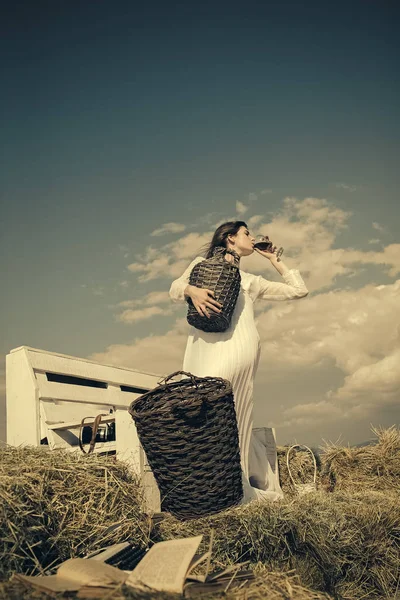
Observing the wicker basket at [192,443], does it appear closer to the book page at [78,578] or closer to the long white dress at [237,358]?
the long white dress at [237,358]

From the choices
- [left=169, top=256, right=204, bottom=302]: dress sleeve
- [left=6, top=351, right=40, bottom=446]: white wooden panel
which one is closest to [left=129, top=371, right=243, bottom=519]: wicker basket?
[left=169, top=256, right=204, bottom=302]: dress sleeve

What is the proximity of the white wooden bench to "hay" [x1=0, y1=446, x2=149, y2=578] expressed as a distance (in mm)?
424

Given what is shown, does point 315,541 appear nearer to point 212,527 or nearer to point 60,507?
point 212,527

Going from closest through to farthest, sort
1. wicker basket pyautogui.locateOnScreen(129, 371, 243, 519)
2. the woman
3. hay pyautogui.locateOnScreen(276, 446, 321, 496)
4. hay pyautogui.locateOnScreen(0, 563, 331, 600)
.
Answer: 1. hay pyautogui.locateOnScreen(0, 563, 331, 600)
2. wicker basket pyautogui.locateOnScreen(129, 371, 243, 519)
3. the woman
4. hay pyautogui.locateOnScreen(276, 446, 321, 496)

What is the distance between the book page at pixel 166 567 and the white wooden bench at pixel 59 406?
1581 millimetres

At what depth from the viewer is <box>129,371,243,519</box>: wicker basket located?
10.3ft

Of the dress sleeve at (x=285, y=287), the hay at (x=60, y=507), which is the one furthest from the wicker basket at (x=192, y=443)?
the dress sleeve at (x=285, y=287)

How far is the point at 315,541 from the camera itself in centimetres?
302

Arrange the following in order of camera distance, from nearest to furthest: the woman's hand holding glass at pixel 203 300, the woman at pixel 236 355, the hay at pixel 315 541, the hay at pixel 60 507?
the hay at pixel 60 507 < the hay at pixel 315 541 < the woman's hand holding glass at pixel 203 300 < the woman at pixel 236 355

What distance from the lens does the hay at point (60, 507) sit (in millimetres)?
2424

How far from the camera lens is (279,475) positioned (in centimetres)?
521

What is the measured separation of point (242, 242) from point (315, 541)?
8.50ft

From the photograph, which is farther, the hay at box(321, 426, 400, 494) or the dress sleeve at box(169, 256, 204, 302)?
the hay at box(321, 426, 400, 494)

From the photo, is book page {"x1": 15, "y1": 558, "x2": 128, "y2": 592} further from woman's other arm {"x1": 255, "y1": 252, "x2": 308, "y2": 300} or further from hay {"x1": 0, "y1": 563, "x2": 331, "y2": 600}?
woman's other arm {"x1": 255, "y1": 252, "x2": 308, "y2": 300}
